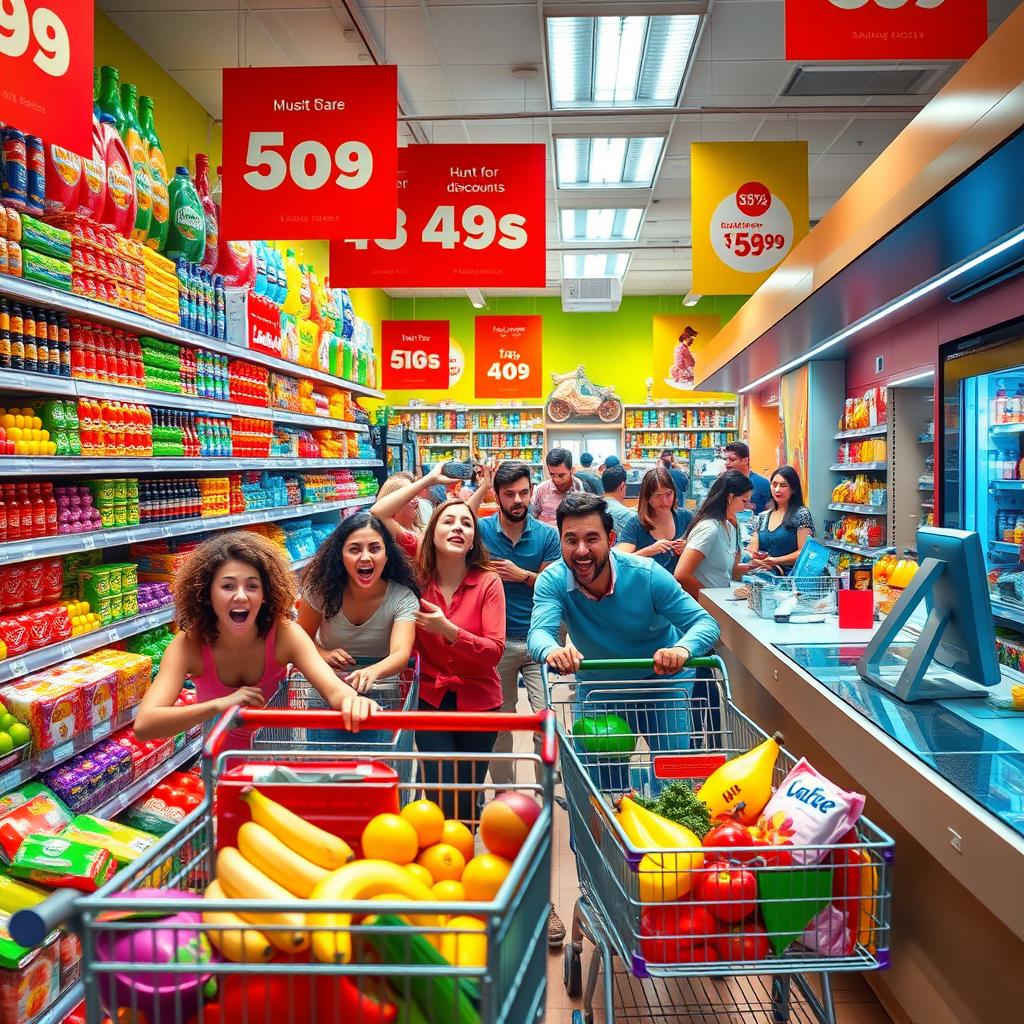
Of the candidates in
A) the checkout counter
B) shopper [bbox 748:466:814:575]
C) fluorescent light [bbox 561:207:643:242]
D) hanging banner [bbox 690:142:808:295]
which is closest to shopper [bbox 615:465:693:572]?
shopper [bbox 748:466:814:575]

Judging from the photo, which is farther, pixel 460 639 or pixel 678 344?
pixel 678 344

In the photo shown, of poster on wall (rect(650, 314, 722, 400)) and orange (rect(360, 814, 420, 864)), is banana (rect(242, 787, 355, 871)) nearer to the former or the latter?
orange (rect(360, 814, 420, 864))

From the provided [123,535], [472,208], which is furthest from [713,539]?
[123,535]

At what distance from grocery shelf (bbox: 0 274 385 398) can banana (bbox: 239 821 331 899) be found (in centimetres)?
258

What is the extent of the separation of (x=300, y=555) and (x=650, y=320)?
1161 centimetres

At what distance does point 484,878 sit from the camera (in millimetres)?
1443

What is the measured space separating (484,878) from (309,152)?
13.4 ft

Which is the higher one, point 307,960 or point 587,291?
point 587,291

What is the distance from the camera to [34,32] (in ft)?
8.60

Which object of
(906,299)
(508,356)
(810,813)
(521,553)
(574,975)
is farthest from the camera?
(508,356)

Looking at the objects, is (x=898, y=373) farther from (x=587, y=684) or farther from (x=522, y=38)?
(x=587, y=684)

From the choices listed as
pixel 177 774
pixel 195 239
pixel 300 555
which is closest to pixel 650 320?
pixel 300 555

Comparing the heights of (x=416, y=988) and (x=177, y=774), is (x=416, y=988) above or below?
above

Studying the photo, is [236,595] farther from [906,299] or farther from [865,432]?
[865,432]
